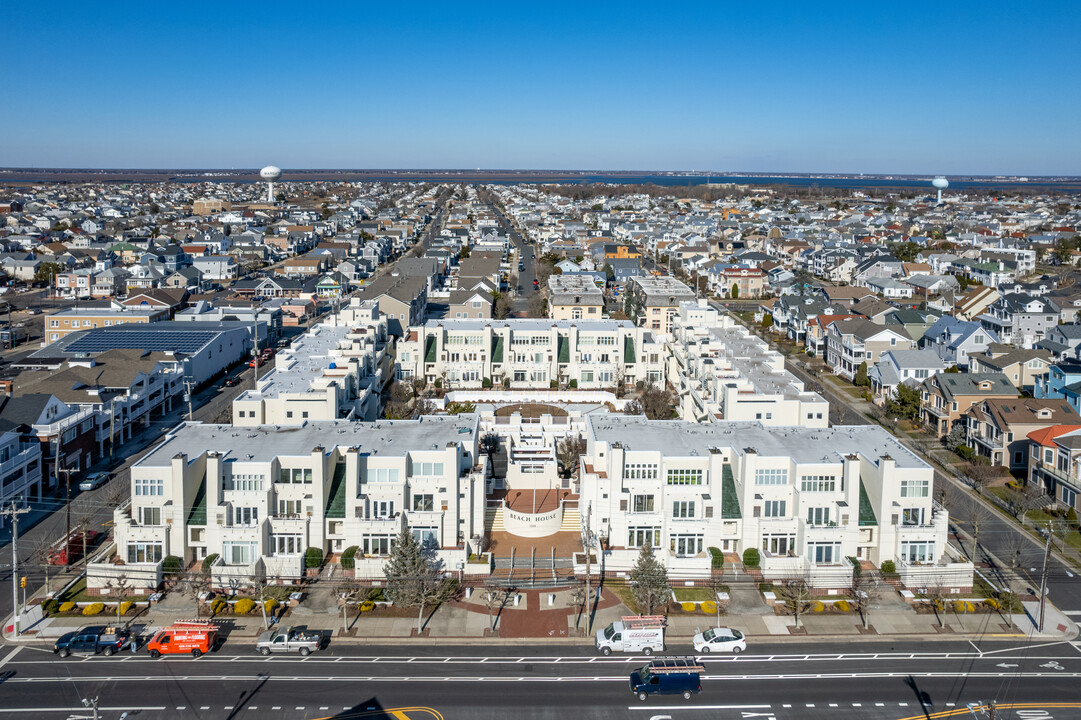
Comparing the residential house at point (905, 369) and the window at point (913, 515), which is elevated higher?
the residential house at point (905, 369)

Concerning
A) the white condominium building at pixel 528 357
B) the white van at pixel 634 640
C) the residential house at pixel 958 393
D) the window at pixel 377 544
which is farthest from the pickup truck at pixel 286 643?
the residential house at pixel 958 393

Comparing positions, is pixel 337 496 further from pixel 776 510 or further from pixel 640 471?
pixel 776 510

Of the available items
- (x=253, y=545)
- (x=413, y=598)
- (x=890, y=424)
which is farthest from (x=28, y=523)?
(x=890, y=424)

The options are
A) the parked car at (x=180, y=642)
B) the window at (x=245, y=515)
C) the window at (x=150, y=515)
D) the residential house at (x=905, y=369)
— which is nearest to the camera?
the parked car at (x=180, y=642)

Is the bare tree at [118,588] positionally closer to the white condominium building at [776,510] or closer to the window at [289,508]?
the window at [289,508]

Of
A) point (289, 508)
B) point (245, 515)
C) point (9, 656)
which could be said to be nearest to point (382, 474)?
point (289, 508)

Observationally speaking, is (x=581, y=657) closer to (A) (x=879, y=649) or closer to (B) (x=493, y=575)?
(B) (x=493, y=575)

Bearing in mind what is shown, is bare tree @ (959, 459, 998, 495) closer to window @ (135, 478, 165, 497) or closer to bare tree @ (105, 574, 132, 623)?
window @ (135, 478, 165, 497)

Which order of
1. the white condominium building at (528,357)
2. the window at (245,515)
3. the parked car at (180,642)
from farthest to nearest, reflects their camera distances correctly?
the white condominium building at (528,357), the window at (245,515), the parked car at (180,642)

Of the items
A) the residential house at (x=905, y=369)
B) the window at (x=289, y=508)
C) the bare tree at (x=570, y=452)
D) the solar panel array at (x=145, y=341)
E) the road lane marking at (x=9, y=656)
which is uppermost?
the solar panel array at (x=145, y=341)
